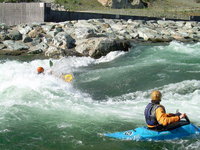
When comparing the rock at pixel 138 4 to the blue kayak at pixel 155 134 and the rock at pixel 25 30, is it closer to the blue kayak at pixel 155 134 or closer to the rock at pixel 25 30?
the rock at pixel 25 30

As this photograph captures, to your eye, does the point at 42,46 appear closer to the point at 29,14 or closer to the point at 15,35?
the point at 15,35

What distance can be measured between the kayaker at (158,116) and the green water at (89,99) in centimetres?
41

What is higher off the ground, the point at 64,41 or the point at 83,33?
the point at 83,33

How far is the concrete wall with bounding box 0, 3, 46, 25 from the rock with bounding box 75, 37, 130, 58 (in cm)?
691

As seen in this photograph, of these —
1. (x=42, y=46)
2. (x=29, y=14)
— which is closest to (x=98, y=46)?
(x=42, y=46)

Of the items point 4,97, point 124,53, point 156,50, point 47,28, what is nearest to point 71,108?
point 4,97

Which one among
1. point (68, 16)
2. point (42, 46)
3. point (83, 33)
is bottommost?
point (42, 46)

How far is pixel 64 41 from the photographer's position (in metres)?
19.0

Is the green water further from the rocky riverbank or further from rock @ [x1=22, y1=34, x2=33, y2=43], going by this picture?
rock @ [x1=22, y1=34, x2=33, y2=43]

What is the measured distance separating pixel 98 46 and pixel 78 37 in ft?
9.70

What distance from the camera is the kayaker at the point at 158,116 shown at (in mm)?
7098

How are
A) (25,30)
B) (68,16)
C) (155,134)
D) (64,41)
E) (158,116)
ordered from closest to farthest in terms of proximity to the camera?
(158,116) < (155,134) < (64,41) < (25,30) < (68,16)

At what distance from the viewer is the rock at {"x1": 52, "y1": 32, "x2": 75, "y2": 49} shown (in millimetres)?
18798

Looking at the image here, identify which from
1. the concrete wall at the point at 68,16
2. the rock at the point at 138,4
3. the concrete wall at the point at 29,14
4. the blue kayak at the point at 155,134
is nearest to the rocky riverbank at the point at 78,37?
the concrete wall at the point at 29,14
